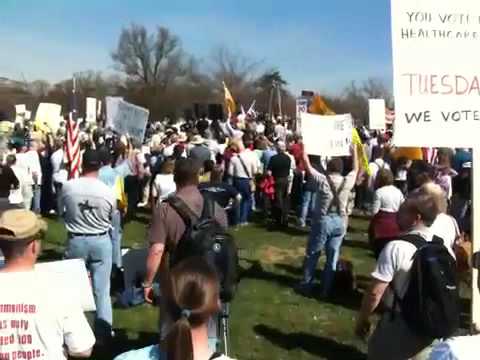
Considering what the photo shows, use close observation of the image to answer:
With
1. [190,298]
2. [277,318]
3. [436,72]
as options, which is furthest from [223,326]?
[190,298]

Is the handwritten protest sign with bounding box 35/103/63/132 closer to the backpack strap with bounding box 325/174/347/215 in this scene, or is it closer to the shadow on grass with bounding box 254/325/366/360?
the backpack strap with bounding box 325/174/347/215

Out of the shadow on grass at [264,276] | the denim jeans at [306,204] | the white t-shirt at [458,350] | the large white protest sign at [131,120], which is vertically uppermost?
the large white protest sign at [131,120]

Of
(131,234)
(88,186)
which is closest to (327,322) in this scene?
(88,186)

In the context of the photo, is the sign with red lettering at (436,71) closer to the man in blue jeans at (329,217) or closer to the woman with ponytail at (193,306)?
the woman with ponytail at (193,306)

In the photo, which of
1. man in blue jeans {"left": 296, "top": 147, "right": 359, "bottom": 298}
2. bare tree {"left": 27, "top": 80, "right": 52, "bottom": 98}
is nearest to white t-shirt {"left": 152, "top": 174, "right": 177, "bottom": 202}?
man in blue jeans {"left": 296, "top": 147, "right": 359, "bottom": 298}

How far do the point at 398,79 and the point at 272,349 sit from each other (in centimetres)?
356

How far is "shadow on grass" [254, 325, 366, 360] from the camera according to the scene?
719cm

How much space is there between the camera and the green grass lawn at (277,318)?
A: 7.32 metres

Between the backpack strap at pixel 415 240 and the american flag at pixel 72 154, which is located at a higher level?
the american flag at pixel 72 154

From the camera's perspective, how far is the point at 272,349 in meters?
7.31

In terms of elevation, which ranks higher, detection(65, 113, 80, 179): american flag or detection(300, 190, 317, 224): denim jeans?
detection(65, 113, 80, 179): american flag

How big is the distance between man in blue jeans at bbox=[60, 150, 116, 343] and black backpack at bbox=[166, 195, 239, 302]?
55.7 inches

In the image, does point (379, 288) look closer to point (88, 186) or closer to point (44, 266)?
point (44, 266)

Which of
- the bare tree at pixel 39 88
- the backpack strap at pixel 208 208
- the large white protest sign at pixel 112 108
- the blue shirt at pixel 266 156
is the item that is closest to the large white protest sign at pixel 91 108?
the blue shirt at pixel 266 156
